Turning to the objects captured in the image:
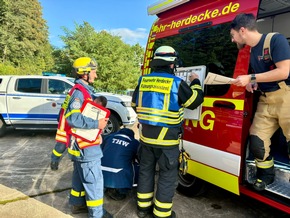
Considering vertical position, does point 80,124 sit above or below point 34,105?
above

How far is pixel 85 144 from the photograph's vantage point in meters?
2.73

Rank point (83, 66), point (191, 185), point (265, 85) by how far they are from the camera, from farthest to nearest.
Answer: point (191, 185), point (83, 66), point (265, 85)

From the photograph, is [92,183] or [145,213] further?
[145,213]

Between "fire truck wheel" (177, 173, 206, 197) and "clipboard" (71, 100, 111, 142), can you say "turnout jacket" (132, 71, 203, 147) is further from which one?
"fire truck wheel" (177, 173, 206, 197)

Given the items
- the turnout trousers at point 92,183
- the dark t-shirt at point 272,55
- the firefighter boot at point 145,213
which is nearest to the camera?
the dark t-shirt at point 272,55

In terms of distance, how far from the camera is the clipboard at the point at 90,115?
2.67 m

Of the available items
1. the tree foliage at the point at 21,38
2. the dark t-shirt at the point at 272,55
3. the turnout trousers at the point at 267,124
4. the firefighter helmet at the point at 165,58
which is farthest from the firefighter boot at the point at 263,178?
the tree foliage at the point at 21,38

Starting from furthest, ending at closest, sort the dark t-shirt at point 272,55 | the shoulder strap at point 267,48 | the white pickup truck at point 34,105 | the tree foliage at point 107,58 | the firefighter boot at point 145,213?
the tree foliage at point 107,58 < the white pickup truck at point 34,105 < the firefighter boot at point 145,213 < the shoulder strap at point 267,48 < the dark t-shirt at point 272,55

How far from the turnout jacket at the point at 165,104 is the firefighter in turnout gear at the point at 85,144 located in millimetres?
491

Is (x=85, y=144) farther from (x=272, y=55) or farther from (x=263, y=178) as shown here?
(x=272, y=55)

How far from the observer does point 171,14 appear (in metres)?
3.51

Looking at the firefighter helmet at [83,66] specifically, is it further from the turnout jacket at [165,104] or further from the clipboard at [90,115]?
the turnout jacket at [165,104]

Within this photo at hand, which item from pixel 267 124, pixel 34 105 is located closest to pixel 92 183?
pixel 267 124

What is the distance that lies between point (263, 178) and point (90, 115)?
5.98ft
